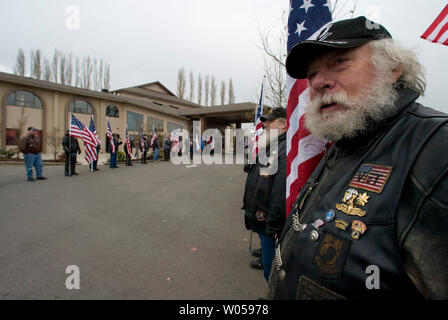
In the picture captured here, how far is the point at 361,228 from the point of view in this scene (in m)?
0.92

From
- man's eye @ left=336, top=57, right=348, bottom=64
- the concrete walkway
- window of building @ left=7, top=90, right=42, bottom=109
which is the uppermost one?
window of building @ left=7, top=90, right=42, bottom=109

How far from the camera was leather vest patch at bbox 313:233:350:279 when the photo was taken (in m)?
0.94

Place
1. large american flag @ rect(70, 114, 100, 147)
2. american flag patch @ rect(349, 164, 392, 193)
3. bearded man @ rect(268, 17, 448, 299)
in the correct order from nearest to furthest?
bearded man @ rect(268, 17, 448, 299) → american flag patch @ rect(349, 164, 392, 193) → large american flag @ rect(70, 114, 100, 147)

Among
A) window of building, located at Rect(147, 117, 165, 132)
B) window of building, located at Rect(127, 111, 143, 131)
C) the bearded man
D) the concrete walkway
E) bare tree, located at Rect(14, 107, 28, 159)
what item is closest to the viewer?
the bearded man

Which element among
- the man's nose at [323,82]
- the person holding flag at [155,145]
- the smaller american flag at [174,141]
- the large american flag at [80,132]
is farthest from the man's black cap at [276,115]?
the smaller american flag at [174,141]

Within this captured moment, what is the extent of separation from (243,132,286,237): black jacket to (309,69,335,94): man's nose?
4.72 feet

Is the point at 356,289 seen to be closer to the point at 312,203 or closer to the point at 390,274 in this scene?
the point at 390,274

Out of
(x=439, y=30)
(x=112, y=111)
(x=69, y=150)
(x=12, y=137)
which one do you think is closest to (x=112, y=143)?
(x=69, y=150)

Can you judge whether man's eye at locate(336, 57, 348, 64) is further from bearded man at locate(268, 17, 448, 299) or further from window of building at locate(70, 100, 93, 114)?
window of building at locate(70, 100, 93, 114)

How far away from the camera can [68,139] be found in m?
10.8

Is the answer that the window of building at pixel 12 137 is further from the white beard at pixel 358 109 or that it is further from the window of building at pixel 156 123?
the white beard at pixel 358 109

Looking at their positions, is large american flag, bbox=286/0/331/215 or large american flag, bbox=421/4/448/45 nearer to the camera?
large american flag, bbox=286/0/331/215

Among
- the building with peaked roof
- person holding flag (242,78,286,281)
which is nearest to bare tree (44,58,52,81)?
the building with peaked roof

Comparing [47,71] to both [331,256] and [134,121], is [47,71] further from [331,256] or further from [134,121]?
[331,256]
